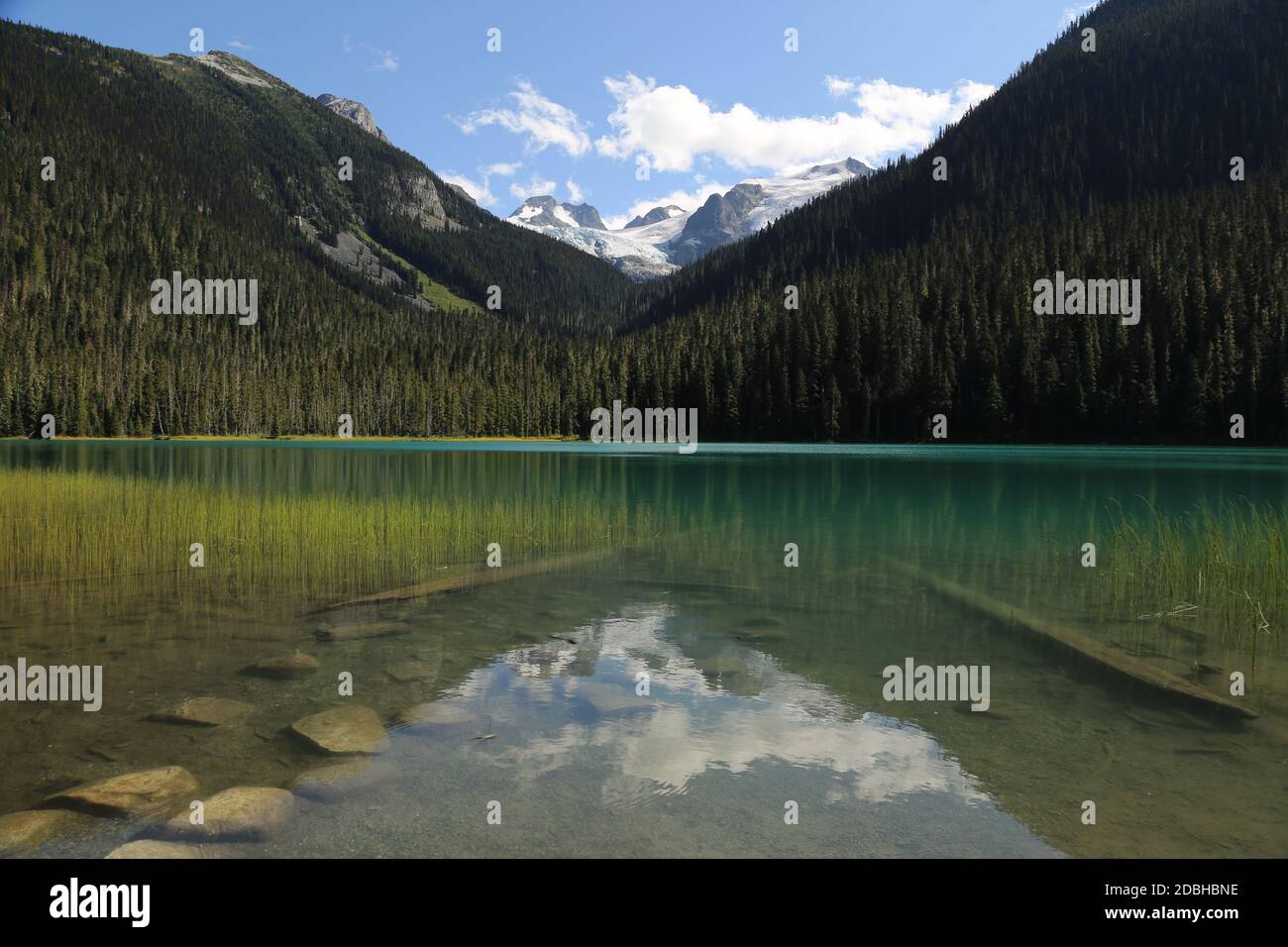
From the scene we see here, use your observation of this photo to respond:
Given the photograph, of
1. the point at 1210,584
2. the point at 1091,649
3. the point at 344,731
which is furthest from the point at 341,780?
the point at 1210,584

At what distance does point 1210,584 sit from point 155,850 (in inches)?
708

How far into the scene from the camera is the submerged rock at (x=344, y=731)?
7566 millimetres

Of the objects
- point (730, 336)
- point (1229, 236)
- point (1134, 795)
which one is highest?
point (1229, 236)

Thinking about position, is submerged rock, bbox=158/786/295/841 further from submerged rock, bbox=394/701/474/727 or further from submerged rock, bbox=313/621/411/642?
submerged rock, bbox=313/621/411/642

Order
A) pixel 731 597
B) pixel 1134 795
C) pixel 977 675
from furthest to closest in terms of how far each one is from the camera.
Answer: pixel 731 597 < pixel 977 675 < pixel 1134 795

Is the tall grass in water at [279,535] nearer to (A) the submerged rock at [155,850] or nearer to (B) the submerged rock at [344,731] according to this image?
(B) the submerged rock at [344,731]

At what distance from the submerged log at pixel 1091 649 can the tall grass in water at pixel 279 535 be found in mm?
9745

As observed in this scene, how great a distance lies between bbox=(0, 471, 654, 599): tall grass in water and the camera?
54.7ft

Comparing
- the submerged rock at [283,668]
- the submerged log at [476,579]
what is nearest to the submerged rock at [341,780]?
the submerged rock at [283,668]

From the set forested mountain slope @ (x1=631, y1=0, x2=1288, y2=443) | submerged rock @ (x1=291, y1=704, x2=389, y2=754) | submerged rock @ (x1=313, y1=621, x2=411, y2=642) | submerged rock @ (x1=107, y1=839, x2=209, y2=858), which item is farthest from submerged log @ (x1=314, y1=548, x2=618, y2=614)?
forested mountain slope @ (x1=631, y1=0, x2=1288, y2=443)

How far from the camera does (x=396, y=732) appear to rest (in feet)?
26.3
